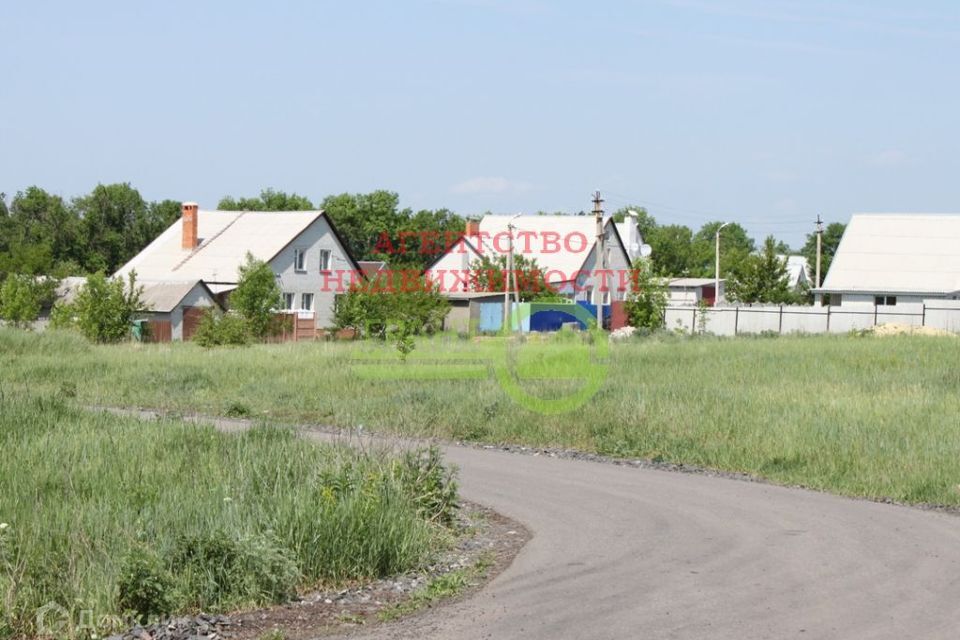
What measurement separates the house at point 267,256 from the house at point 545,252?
1169cm

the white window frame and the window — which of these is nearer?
the window

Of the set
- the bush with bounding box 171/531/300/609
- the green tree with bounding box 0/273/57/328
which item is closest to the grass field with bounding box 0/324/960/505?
the bush with bounding box 171/531/300/609

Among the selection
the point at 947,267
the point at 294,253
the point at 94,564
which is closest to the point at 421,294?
the point at 294,253

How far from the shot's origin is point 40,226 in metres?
91.4

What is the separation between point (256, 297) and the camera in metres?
55.1

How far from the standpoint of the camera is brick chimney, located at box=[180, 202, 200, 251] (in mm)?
68562

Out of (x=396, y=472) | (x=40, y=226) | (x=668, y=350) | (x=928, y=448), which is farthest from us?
(x=40, y=226)

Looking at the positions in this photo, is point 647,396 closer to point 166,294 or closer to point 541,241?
point 166,294

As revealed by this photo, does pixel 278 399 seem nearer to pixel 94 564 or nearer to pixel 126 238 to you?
pixel 94 564

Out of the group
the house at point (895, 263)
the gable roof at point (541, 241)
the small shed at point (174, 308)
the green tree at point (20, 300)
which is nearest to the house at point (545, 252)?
the gable roof at point (541, 241)

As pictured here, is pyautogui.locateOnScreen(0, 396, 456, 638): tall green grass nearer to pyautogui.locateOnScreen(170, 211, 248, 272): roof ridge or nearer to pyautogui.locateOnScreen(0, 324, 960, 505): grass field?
pyautogui.locateOnScreen(0, 324, 960, 505): grass field

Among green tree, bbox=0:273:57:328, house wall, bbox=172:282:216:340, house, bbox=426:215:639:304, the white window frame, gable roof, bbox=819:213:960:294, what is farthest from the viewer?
house, bbox=426:215:639:304

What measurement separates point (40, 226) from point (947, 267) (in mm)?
66883

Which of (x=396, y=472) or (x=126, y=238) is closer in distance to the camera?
(x=396, y=472)
